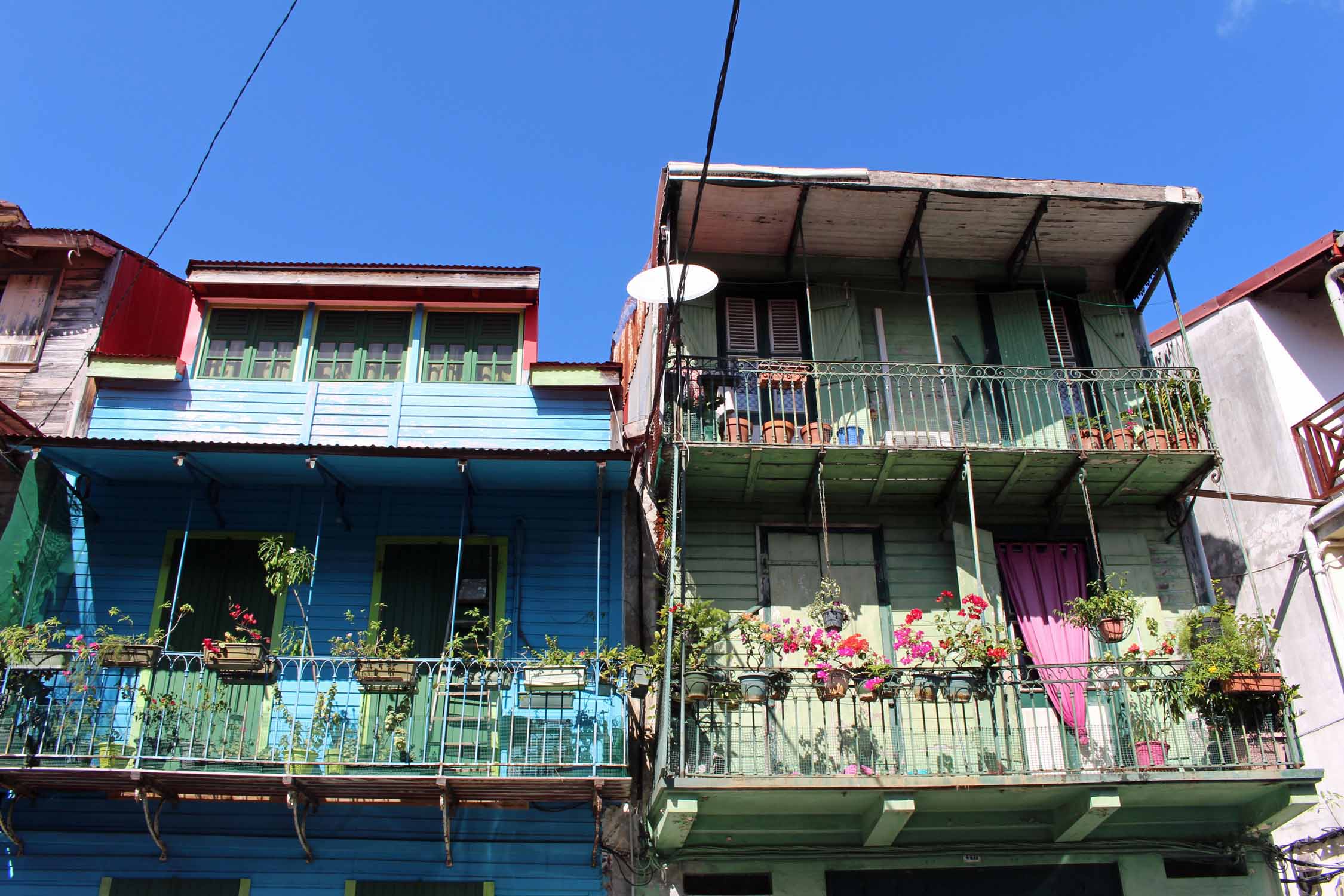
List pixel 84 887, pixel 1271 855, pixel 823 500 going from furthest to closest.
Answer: pixel 823 500 < pixel 1271 855 < pixel 84 887

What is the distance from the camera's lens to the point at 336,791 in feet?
34.0

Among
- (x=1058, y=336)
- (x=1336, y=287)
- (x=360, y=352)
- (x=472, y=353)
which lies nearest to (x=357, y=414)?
(x=360, y=352)

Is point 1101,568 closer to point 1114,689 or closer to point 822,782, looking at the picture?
point 1114,689

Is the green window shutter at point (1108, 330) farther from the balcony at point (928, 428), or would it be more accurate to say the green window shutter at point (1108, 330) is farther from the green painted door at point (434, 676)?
the green painted door at point (434, 676)

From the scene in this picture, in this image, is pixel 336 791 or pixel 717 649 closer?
pixel 336 791

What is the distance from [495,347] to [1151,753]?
822 cm

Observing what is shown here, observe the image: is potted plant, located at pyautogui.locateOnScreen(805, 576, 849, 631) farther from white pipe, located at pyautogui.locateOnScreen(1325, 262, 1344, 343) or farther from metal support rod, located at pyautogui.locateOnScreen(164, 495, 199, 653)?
white pipe, located at pyautogui.locateOnScreen(1325, 262, 1344, 343)

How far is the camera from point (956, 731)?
11.2m

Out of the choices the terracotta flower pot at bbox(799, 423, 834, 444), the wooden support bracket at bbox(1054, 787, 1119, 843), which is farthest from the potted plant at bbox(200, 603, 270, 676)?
the wooden support bracket at bbox(1054, 787, 1119, 843)

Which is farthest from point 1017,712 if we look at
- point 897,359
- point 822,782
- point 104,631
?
point 104,631

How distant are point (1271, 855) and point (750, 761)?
211 inches

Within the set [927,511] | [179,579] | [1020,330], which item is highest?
[1020,330]

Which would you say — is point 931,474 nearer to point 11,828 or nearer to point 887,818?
point 887,818

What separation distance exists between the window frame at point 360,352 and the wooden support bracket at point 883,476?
5.50 metres
